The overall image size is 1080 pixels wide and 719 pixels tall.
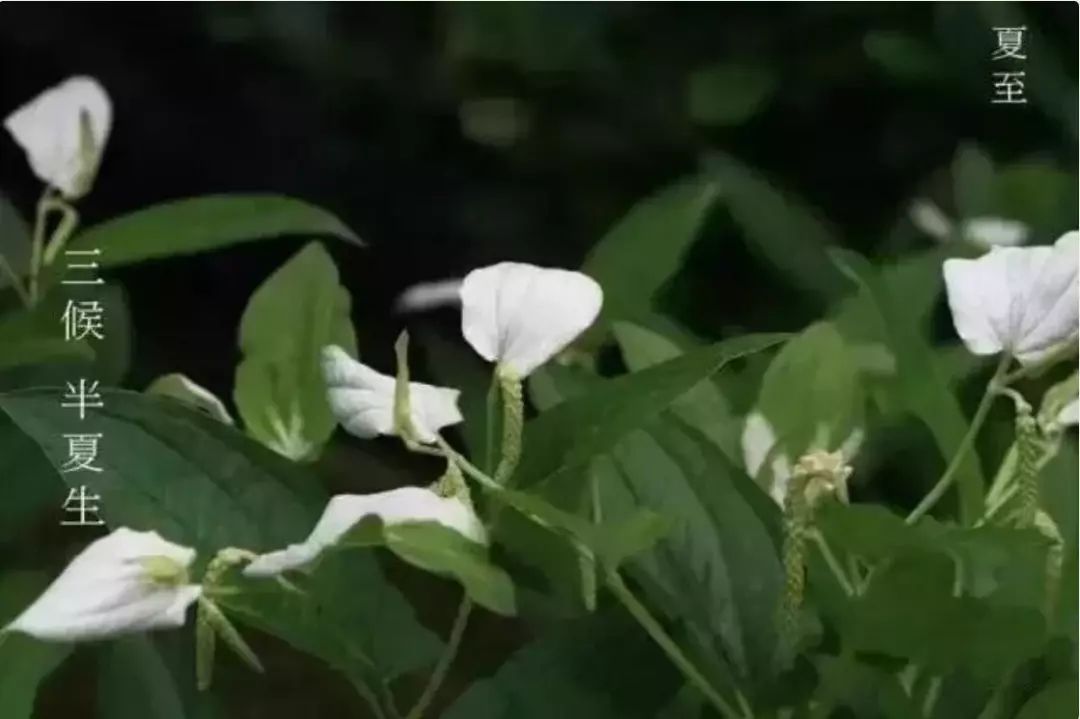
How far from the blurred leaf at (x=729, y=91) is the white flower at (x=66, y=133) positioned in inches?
12.9

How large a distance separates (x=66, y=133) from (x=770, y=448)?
20 centimetres

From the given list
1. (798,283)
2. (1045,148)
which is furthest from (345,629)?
(1045,148)

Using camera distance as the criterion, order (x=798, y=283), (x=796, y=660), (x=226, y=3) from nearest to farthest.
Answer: (x=796, y=660)
(x=798, y=283)
(x=226, y=3)

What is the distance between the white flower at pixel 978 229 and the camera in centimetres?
45

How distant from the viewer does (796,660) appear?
0.25 meters

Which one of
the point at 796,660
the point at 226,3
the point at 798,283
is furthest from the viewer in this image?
the point at 226,3

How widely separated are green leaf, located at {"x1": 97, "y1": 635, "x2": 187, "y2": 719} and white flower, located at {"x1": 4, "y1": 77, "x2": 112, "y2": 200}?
4.9 inches

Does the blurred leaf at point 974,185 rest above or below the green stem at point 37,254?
below

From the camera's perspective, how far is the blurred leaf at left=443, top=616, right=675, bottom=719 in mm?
246

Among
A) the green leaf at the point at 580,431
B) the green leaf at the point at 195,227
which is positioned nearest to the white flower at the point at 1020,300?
the green leaf at the point at 580,431

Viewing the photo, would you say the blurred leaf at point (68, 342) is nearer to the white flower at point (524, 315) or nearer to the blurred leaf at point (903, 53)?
the white flower at point (524, 315)

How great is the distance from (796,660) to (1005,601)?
0.14 feet

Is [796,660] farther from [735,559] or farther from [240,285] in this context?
[240,285]

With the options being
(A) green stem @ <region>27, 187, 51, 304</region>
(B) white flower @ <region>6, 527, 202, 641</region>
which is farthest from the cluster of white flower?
(A) green stem @ <region>27, 187, 51, 304</region>
